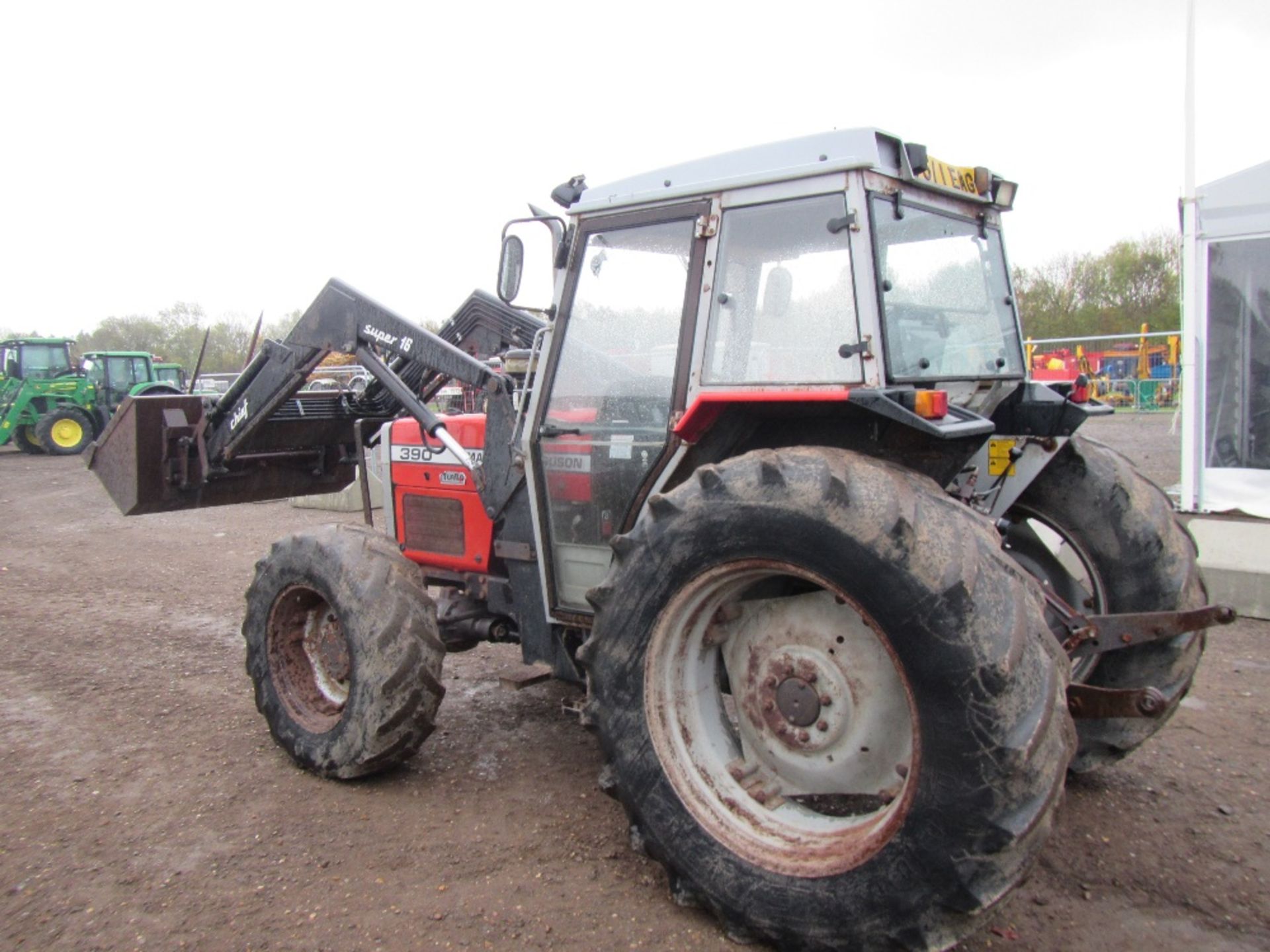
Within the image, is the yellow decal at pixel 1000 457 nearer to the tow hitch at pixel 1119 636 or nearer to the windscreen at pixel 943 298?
the windscreen at pixel 943 298

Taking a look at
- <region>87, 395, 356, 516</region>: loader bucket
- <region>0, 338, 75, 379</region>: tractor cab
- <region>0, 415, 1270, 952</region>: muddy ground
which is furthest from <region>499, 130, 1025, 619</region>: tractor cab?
<region>0, 338, 75, 379</region>: tractor cab

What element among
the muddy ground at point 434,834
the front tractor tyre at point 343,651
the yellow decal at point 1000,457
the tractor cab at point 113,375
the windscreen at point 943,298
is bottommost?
the muddy ground at point 434,834

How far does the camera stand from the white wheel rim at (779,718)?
2.88 m

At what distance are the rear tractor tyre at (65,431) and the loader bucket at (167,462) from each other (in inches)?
724

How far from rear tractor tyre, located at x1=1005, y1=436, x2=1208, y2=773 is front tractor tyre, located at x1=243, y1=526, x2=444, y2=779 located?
8.30 ft

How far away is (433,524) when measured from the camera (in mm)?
4684

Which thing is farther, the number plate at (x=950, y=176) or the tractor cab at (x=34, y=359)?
the tractor cab at (x=34, y=359)

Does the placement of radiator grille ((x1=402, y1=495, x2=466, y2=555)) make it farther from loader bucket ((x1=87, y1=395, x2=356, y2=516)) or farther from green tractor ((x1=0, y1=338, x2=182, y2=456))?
green tractor ((x1=0, y1=338, x2=182, y2=456))

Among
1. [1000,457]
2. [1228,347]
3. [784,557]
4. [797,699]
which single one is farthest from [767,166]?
[1228,347]

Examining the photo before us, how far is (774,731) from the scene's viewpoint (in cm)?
310

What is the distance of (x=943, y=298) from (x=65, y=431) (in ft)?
74.4

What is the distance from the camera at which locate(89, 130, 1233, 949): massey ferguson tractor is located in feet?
8.29

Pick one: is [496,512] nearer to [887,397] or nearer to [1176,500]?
[887,397]

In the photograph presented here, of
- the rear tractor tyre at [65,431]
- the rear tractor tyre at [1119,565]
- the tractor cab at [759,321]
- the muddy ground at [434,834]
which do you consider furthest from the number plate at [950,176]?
the rear tractor tyre at [65,431]
